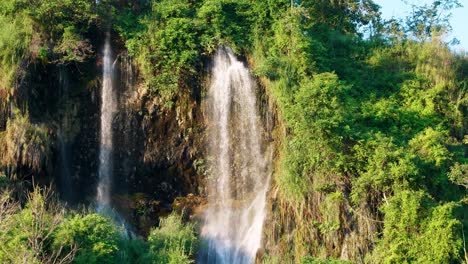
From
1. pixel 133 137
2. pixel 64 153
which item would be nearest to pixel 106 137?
pixel 133 137

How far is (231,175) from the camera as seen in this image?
19.5 metres

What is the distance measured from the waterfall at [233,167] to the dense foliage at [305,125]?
540 mm

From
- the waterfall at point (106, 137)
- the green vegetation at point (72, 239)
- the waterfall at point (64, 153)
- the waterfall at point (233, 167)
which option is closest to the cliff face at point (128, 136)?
the waterfall at point (64, 153)

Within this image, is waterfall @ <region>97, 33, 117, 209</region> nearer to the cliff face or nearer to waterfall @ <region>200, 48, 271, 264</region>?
the cliff face

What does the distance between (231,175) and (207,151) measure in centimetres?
86

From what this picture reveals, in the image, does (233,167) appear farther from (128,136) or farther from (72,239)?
(72,239)

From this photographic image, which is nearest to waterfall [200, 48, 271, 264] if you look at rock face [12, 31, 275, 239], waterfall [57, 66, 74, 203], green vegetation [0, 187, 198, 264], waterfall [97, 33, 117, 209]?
rock face [12, 31, 275, 239]

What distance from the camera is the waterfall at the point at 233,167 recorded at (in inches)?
727

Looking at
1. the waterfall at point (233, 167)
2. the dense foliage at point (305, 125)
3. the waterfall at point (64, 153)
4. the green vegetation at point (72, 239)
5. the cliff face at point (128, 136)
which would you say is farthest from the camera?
the cliff face at point (128, 136)

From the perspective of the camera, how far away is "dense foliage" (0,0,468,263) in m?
16.8

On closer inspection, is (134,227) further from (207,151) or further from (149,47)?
(149,47)

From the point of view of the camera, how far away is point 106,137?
1950 cm

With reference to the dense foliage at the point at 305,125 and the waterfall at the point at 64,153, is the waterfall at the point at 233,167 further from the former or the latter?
the waterfall at the point at 64,153

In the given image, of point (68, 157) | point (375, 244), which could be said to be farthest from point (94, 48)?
point (375, 244)
